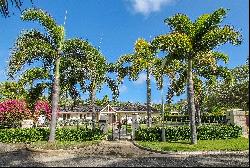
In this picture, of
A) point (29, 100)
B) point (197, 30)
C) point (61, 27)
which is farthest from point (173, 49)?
point (29, 100)

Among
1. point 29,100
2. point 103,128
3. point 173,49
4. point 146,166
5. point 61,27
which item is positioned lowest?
point 146,166

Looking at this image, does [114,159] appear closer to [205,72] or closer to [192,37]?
[192,37]

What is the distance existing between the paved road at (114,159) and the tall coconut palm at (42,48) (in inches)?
233

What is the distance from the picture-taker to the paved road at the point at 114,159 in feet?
58.7

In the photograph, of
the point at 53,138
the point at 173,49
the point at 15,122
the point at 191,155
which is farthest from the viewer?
the point at 15,122

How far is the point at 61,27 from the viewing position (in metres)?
30.2

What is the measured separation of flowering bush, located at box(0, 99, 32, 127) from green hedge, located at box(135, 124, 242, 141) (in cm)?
1682

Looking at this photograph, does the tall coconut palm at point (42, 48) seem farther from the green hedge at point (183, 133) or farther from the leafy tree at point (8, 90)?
the leafy tree at point (8, 90)

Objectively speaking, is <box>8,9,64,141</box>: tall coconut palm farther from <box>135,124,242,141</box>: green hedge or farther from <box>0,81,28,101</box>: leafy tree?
<box>0,81,28,101</box>: leafy tree

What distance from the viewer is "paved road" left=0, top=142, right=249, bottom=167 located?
58.7 feet

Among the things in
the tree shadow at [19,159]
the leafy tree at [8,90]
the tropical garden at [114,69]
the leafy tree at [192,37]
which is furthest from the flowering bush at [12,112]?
the leafy tree at [8,90]

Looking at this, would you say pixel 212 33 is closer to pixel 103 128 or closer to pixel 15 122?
pixel 103 128

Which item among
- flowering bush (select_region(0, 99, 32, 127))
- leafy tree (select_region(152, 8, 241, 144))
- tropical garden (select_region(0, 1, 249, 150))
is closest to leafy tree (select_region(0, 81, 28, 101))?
flowering bush (select_region(0, 99, 32, 127))

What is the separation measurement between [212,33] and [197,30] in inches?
43.7
